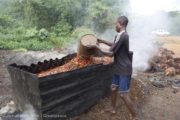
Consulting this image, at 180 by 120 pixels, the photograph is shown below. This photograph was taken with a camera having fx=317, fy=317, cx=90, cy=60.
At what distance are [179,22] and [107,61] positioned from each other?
14.4m

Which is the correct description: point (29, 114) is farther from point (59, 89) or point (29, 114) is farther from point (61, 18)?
point (61, 18)

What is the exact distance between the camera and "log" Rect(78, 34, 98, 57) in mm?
6148

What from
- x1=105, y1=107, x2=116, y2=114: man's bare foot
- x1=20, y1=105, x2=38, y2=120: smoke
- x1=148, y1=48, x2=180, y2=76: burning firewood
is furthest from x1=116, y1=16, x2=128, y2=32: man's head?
x1=148, y1=48, x2=180, y2=76: burning firewood

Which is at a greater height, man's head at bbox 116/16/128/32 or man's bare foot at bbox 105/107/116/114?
man's head at bbox 116/16/128/32

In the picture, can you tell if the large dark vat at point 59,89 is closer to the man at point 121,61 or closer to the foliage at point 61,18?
the man at point 121,61

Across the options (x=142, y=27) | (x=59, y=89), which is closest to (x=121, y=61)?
(x=59, y=89)

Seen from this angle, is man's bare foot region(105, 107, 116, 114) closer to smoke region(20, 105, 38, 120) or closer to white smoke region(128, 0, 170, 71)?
smoke region(20, 105, 38, 120)

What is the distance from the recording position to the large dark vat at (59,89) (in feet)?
17.0

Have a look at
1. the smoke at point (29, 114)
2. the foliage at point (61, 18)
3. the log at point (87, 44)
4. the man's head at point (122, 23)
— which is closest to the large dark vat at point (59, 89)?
the smoke at point (29, 114)

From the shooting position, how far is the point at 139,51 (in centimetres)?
1070

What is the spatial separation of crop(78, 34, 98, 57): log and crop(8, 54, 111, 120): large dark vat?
347 millimetres

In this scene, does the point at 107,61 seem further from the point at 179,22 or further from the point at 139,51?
the point at 179,22

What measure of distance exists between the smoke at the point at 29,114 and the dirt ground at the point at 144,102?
2.88 feet

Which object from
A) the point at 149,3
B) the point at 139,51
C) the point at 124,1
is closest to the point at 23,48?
the point at 139,51
